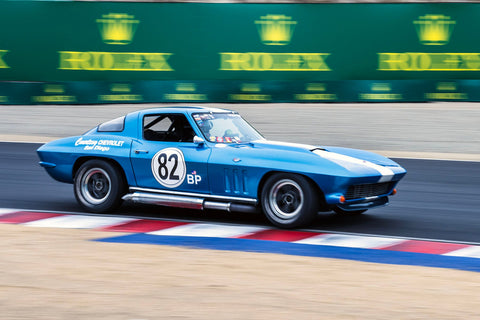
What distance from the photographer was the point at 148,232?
283 inches

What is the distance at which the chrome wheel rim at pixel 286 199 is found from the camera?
7117 millimetres

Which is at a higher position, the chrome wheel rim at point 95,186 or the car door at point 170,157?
the car door at point 170,157

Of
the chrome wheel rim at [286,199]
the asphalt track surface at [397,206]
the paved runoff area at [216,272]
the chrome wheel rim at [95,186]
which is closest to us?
the paved runoff area at [216,272]

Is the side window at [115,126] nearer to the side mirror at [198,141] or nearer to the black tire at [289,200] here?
the side mirror at [198,141]

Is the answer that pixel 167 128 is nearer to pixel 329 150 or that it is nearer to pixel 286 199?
pixel 286 199

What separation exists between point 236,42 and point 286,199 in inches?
524

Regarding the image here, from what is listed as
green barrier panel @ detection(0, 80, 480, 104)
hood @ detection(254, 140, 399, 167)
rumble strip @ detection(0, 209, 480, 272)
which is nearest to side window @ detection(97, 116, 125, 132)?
rumble strip @ detection(0, 209, 480, 272)

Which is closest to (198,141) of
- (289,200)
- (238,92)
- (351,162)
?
(289,200)

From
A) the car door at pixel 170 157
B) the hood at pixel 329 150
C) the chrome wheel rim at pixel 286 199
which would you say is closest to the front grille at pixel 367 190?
the hood at pixel 329 150

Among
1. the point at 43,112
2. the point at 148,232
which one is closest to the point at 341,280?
the point at 148,232

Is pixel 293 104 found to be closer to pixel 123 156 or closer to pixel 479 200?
pixel 479 200

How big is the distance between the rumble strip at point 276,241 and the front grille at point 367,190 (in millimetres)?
416

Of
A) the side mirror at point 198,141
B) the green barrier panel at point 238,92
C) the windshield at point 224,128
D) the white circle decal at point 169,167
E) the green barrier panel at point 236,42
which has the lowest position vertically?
the white circle decal at point 169,167

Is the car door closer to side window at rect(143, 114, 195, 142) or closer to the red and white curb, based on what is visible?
side window at rect(143, 114, 195, 142)
